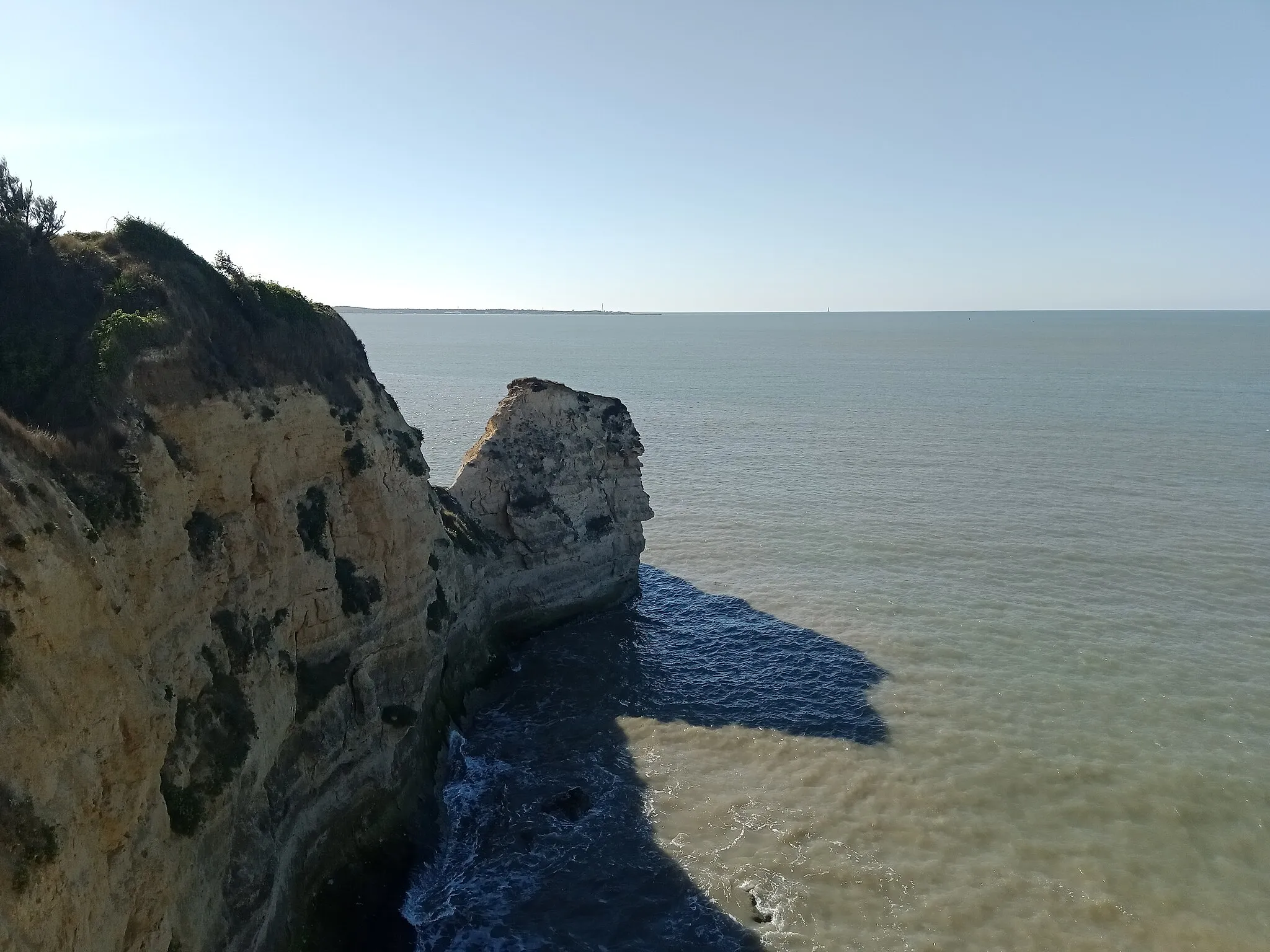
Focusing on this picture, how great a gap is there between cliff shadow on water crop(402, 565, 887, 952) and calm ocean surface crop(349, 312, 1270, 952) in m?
0.11

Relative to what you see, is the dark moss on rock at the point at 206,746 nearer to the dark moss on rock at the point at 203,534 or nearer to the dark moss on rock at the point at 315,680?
the dark moss on rock at the point at 203,534

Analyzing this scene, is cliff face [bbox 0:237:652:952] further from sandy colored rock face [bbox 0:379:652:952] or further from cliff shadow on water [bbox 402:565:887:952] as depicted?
cliff shadow on water [bbox 402:565:887:952]

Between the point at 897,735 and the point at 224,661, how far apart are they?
77.9 ft

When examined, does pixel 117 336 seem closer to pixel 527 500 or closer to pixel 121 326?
pixel 121 326

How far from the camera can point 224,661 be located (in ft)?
64.1

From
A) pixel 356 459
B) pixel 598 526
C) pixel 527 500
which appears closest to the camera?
pixel 356 459

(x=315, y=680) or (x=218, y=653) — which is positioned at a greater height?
(x=218, y=653)

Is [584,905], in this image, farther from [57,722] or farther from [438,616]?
[57,722]

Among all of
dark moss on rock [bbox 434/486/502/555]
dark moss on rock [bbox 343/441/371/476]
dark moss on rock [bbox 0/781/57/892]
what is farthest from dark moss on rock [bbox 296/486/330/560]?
dark moss on rock [bbox 0/781/57/892]

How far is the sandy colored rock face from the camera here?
1156 centimetres

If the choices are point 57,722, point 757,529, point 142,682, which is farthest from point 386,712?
point 757,529

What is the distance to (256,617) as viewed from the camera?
21375 mm

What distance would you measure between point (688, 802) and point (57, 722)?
66.5 ft

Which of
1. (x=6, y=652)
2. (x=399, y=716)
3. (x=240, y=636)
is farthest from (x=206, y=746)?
(x=399, y=716)
